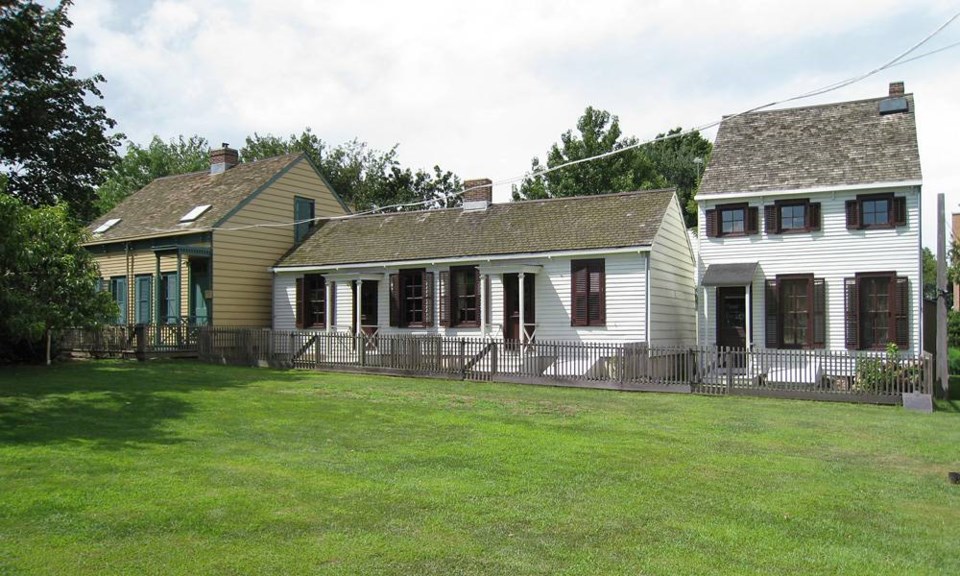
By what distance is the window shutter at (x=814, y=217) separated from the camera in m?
22.3

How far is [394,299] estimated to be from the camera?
2642 cm

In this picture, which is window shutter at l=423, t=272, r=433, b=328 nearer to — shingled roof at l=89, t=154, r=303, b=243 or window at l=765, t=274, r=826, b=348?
shingled roof at l=89, t=154, r=303, b=243

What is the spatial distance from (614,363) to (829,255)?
7301 millimetres

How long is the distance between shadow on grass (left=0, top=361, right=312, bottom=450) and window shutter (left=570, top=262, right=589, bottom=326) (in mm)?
8034

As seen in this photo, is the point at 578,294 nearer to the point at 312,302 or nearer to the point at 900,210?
the point at 900,210

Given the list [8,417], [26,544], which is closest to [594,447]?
[26,544]

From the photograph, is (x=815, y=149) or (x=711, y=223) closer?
(x=815, y=149)

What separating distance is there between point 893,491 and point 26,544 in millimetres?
8255

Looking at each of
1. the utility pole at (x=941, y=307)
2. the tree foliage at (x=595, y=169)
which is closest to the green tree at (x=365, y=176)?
the tree foliage at (x=595, y=169)

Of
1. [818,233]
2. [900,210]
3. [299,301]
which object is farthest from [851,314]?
[299,301]

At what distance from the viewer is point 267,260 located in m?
29.4

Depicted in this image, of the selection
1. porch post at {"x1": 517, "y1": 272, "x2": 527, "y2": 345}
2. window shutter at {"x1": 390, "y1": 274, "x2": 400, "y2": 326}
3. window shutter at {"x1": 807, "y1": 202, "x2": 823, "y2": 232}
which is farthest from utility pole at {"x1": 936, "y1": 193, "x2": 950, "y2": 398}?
window shutter at {"x1": 390, "y1": 274, "x2": 400, "y2": 326}

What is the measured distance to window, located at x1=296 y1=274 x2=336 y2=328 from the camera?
92.7 feet

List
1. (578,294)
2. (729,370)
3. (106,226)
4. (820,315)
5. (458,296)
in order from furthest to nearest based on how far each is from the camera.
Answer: (106,226), (458,296), (578,294), (820,315), (729,370)
